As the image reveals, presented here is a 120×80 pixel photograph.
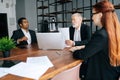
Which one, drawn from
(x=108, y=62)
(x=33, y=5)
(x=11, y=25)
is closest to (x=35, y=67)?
(x=108, y=62)

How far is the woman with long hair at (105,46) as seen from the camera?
1.81 m

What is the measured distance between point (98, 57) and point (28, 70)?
0.76 meters

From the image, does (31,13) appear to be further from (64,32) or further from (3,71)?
(3,71)

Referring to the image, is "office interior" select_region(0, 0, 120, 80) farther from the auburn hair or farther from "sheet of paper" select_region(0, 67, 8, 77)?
"sheet of paper" select_region(0, 67, 8, 77)

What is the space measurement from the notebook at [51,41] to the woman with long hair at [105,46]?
0.68 metres

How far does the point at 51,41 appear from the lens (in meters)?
2.67

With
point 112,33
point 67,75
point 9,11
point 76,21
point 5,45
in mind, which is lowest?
point 67,75

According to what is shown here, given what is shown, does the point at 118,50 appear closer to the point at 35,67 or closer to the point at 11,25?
the point at 35,67

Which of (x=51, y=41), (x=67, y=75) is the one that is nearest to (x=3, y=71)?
(x=67, y=75)

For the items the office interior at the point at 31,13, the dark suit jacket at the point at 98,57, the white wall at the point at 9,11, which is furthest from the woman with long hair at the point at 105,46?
the white wall at the point at 9,11

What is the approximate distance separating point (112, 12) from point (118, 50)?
0.37 m

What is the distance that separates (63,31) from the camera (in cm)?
274

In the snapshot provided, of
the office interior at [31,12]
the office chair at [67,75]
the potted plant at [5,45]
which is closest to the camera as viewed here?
the office chair at [67,75]

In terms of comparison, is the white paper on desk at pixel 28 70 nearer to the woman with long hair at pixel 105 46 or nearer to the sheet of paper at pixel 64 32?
the woman with long hair at pixel 105 46
